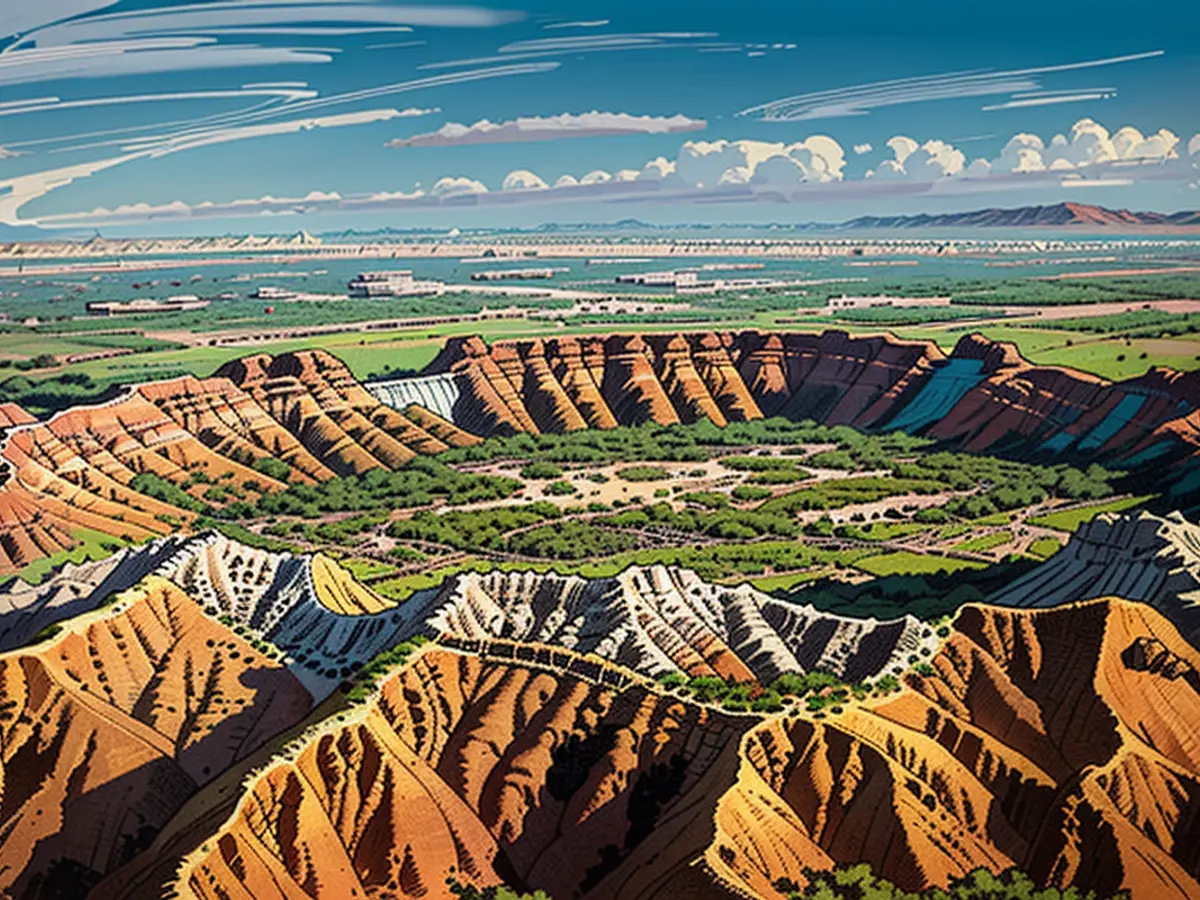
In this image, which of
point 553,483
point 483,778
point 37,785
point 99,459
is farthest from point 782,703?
point 99,459

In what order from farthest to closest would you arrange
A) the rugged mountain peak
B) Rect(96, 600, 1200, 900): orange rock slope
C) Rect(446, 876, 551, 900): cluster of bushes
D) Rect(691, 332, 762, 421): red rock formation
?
Rect(691, 332, 762, 421): red rock formation < the rugged mountain peak < Rect(446, 876, 551, 900): cluster of bushes < Rect(96, 600, 1200, 900): orange rock slope

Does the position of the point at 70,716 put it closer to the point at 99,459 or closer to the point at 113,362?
the point at 99,459

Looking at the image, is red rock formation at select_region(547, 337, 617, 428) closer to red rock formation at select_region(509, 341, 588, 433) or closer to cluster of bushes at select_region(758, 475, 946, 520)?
red rock formation at select_region(509, 341, 588, 433)

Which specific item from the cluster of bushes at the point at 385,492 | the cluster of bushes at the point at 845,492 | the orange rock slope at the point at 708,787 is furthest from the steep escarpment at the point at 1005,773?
the cluster of bushes at the point at 385,492

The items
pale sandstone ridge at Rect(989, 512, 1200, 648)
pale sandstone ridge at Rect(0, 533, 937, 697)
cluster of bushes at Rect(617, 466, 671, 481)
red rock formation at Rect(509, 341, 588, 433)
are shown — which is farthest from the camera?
red rock formation at Rect(509, 341, 588, 433)

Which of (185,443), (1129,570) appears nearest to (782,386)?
(185,443)

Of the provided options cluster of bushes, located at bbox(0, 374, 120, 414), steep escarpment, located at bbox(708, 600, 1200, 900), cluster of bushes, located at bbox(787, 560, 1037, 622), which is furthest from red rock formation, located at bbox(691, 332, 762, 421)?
steep escarpment, located at bbox(708, 600, 1200, 900)

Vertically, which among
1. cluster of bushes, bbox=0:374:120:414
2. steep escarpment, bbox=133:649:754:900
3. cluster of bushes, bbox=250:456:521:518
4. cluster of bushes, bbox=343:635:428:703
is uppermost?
cluster of bushes, bbox=343:635:428:703

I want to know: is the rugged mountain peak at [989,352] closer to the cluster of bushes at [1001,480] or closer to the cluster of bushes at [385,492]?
the cluster of bushes at [1001,480]
